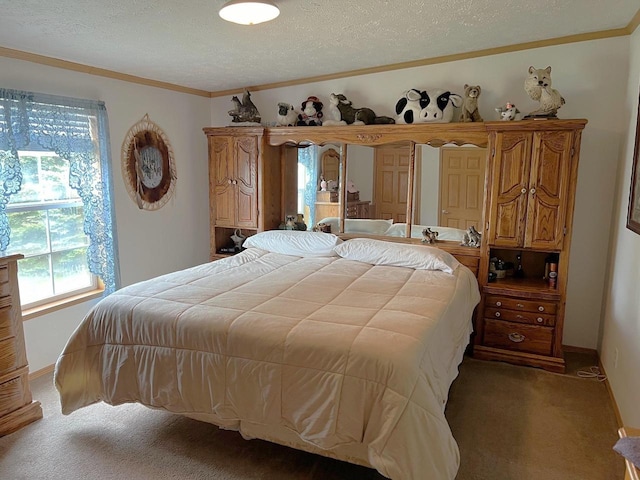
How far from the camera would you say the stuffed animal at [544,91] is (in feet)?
10.4

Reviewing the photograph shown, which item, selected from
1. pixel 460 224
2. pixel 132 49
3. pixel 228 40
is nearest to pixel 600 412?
pixel 460 224

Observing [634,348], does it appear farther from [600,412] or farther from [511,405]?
[511,405]

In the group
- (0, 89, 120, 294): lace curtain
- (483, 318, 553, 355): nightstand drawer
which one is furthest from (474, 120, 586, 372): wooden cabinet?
(0, 89, 120, 294): lace curtain

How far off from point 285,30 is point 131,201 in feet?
6.67

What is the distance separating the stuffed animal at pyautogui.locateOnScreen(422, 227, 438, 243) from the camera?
378 centimetres

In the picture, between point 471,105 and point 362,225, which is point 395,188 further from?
point 471,105

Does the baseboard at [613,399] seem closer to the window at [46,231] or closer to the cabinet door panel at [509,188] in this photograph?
the cabinet door panel at [509,188]

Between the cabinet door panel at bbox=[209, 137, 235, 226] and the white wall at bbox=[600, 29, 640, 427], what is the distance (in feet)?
10.5

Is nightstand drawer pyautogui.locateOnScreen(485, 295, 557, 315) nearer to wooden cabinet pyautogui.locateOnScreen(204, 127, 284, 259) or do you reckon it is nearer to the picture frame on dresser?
the picture frame on dresser

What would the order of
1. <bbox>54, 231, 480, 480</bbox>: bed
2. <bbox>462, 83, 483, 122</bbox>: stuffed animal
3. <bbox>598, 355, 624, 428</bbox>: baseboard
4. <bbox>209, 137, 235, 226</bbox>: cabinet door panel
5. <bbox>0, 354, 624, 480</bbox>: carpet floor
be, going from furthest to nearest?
<bbox>209, 137, 235, 226</bbox>: cabinet door panel → <bbox>462, 83, 483, 122</bbox>: stuffed animal → <bbox>598, 355, 624, 428</bbox>: baseboard → <bbox>0, 354, 624, 480</bbox>: carpet floor → <bbox>54, 231, 480, 480</bbox>: bed

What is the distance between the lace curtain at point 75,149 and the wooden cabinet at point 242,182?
105cm

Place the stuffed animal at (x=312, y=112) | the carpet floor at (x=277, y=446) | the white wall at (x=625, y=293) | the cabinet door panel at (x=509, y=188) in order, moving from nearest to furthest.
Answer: the carpet floor at (x=277, y=446) → the white wall at (x=625, y=293) → the cabinet door panel at (x=509, y=188) → the stuffed animal at (x=312, y=112)

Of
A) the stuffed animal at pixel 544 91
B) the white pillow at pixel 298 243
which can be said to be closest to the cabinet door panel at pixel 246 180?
the white pillow at pixel 298 243

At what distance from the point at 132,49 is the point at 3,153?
1087 millimetres
